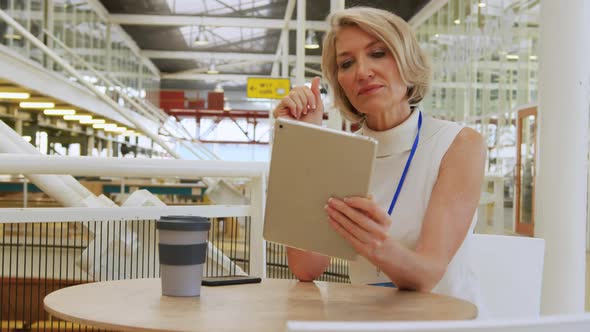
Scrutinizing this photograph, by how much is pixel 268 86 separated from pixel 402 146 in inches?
509

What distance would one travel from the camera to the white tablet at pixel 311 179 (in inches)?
55.0

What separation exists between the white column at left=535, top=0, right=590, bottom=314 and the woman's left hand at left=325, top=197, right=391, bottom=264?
109 centimetres

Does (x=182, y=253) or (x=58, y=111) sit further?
(x=58, y=111)

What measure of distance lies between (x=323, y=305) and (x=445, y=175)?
19.0 inches

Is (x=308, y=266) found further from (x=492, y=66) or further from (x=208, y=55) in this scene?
(x=208, y=55)

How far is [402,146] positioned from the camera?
191cm

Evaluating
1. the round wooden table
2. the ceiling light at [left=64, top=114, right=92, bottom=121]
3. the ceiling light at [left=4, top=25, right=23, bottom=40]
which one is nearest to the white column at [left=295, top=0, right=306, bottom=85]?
the ceiling light at [left=4, top=25, right=23, bottom=40]

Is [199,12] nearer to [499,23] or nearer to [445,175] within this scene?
[499,23]

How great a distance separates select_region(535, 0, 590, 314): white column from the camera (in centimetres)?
234

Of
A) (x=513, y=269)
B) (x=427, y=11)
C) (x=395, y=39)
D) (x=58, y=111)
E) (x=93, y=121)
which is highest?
(x=427, y=11)

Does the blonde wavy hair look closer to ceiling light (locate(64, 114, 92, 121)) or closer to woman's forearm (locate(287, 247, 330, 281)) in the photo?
woman's forearm (locate(287, 247, 330, 281))

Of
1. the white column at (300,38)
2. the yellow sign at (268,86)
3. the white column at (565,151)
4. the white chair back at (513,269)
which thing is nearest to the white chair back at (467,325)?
the white chair back at (513,269)

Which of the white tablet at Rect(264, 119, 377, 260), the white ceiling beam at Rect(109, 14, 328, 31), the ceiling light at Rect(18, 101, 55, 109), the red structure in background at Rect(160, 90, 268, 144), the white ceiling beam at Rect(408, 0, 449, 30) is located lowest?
the white tablet at Rect(264, 119, 377, 260)

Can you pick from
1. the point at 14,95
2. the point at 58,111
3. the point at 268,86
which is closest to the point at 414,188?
the point at 14,95
